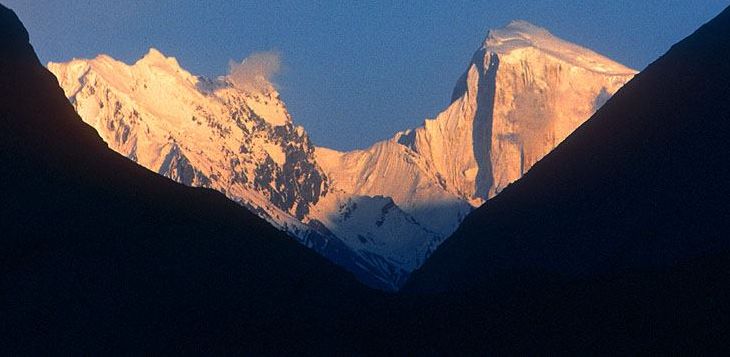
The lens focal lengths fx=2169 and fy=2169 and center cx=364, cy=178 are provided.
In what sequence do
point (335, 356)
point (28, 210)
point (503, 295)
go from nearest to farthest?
1. point (335, 356)
2. point (28, 210)
3. point (503, 295)

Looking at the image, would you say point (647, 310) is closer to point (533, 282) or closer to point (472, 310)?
point (472, 310)

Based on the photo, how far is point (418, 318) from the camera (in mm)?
161500

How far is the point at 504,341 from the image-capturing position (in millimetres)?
154875

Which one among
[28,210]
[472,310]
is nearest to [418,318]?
[472,310]

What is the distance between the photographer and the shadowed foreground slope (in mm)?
146750

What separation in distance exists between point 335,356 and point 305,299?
16.7 meters

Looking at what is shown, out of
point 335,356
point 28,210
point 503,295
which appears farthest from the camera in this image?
point 503,295

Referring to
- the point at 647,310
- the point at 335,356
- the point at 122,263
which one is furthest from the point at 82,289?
the point at 647,310

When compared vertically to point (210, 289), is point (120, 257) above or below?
below

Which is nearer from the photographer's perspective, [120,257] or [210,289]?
[120,257]

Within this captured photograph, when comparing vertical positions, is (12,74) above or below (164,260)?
above

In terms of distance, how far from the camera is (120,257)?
157250mm

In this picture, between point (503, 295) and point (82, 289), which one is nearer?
point (82, 289)

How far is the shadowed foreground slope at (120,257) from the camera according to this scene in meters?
147
